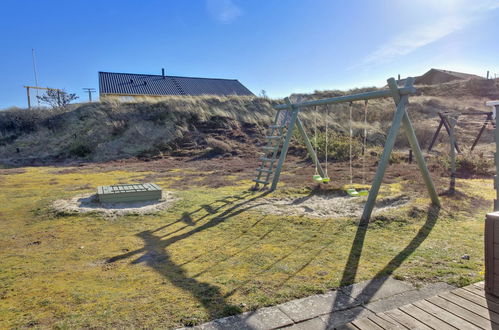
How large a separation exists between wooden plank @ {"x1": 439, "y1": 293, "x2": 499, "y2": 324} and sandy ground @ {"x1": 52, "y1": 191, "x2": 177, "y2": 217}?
176 inches

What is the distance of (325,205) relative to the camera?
5648 mm

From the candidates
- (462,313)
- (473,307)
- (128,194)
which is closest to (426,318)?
(462,313)

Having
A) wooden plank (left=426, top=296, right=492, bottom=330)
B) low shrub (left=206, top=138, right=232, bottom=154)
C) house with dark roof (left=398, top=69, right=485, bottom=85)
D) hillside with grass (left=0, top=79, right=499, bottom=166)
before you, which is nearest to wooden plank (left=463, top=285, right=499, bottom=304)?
wooden plank (left=426, top=296, right=492, bottom=330)

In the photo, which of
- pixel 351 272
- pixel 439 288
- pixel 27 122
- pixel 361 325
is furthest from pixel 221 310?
pixel 27 122

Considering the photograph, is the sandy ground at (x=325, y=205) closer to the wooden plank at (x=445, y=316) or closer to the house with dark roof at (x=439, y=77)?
the wooden plank at (x=445, y=316)

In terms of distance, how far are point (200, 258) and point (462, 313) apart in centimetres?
240

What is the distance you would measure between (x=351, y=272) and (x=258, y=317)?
1.17 metres

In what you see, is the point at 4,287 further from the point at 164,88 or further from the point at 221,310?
the point at 164,88

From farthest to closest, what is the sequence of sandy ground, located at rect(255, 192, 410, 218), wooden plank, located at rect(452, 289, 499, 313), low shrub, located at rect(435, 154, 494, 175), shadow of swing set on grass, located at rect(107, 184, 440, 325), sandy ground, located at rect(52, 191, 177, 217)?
→ low shrub, located at rect(435, 154, 494, 175) < sandy ground, located at rect(52, 191, 177, 217) < sandy ground, located at rect(255, 192, 410, 218) < shadow of swing set on grass, located at rect(107, 184, 440, 325) < wooden plank, located at rect(452, 289, 499, 313)

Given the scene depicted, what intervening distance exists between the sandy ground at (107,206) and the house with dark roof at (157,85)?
17.4m

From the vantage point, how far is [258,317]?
227 cm

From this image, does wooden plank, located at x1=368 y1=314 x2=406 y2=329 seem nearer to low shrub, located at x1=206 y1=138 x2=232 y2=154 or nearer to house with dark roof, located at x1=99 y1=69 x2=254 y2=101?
low shrub, located at x1=206 y1=138 x2=232 y2=154

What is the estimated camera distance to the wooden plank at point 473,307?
77.2 inches

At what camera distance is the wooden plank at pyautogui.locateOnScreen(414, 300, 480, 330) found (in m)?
1.88
